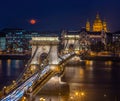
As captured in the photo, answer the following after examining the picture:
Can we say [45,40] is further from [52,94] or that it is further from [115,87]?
[52,94]

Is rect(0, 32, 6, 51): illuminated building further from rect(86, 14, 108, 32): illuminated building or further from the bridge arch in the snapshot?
the bridge arch

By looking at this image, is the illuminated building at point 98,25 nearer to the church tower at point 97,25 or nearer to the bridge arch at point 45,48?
the church tower at point 97,25

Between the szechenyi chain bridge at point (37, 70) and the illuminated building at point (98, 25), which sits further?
the illuminated building at point (98, 25)

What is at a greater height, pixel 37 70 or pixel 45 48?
pixel 45 48

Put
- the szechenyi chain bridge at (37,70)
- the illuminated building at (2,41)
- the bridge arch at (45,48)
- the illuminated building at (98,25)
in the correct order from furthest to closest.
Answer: the illuminated building at (98,25), the illuminated building at (2,41), the bridge arch at (45,48), the szechenyi chain bridge at (37,70)

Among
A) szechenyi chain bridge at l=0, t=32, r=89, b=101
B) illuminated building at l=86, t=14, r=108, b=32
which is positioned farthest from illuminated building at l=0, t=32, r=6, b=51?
szechenyi chain bridge at l=0, t=32, r=89, b=101

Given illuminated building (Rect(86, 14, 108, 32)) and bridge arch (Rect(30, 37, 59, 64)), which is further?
illuminated building (Rect(86, 14, 108, 32))

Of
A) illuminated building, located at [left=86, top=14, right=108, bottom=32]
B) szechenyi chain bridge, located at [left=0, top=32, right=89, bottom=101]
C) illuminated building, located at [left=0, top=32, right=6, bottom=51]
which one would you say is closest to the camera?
szechenyi chain bridge, located at [left=0, top=32, right=89, bottom=101]

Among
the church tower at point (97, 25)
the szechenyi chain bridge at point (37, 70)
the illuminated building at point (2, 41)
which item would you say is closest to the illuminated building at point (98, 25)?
the church tower at point (97, 25)

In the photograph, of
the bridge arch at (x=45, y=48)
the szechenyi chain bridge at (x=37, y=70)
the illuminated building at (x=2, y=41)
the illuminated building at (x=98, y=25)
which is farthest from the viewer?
the illuminated building at (x=98, y=25)

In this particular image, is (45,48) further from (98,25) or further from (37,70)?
(98,25)

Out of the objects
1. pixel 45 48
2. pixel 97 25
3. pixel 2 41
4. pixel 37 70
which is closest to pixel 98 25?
pixel 97 25

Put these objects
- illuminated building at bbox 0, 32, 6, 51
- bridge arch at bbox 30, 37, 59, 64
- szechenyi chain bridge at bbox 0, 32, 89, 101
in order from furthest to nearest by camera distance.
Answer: illuminated building at bbox 0, 32, 6, 51, bridge arch at bbox 30, 37, 59, 64, szechenyi chain bridge at bbox 0, 32, 89, 101
